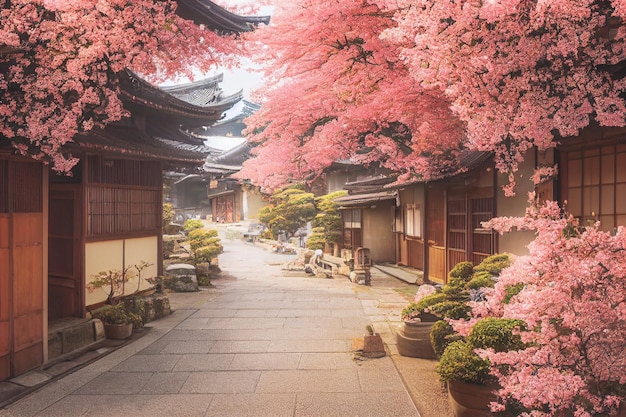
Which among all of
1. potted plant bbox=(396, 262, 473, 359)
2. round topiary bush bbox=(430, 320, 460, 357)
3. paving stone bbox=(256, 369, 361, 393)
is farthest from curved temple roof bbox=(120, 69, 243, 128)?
round topiary bush bbox=(430, 320, 460, 357)

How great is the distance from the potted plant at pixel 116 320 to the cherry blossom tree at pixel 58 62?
3951mm

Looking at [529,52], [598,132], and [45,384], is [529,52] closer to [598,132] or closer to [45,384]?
[598,132]

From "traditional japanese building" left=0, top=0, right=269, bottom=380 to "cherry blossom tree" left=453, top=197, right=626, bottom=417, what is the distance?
21.7 feet

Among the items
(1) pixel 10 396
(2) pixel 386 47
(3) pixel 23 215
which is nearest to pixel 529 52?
(2) pixel 386 47

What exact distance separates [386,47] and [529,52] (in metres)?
4.76

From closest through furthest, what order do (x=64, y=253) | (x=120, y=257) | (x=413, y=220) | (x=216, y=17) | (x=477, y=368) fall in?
(x=477, y=368) < (x=64, y=253) < (x=216, y=17) < (x=120, y=257) < (x=413, y=220)

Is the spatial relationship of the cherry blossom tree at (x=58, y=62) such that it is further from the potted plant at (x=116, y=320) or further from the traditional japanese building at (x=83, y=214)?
the potted plant at (x=116, y=320)

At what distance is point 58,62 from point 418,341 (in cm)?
728

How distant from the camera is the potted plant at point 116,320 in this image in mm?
9984

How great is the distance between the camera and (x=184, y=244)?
29.4 metres

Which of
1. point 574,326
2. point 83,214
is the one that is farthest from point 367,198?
point 574,326

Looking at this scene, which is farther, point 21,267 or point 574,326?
point 21,267

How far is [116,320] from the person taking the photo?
10.1 meters

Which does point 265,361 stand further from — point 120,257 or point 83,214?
point 120,257
